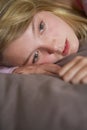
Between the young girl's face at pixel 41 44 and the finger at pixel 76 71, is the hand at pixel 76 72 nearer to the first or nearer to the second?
the finger at pixel 76 71

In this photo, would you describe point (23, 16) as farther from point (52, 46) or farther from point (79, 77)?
point (79, 77)

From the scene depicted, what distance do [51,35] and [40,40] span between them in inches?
2.3

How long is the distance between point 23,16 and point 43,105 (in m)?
0.55

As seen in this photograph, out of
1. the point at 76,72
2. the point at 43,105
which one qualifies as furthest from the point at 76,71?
the point at 43,105

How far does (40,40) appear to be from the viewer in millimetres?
1041

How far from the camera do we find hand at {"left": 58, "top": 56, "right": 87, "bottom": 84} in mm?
628

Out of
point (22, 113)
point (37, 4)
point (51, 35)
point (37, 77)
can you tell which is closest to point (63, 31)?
point (51, 35)

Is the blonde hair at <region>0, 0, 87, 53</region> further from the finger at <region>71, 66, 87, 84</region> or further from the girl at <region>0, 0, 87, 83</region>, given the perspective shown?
the finger at <region>71, 66, 87, 84</region>

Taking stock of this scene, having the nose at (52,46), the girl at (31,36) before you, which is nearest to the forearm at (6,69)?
the girl at (31,36)

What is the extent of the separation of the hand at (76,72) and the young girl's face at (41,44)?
326mm

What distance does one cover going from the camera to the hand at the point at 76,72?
63 centimetres

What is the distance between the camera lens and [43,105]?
1.78 feet

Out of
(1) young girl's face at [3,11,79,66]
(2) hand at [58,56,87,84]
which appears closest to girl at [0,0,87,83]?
(1) young girl's face at [3,11,79,66]

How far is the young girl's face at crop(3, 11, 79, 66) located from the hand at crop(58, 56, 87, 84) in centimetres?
33
